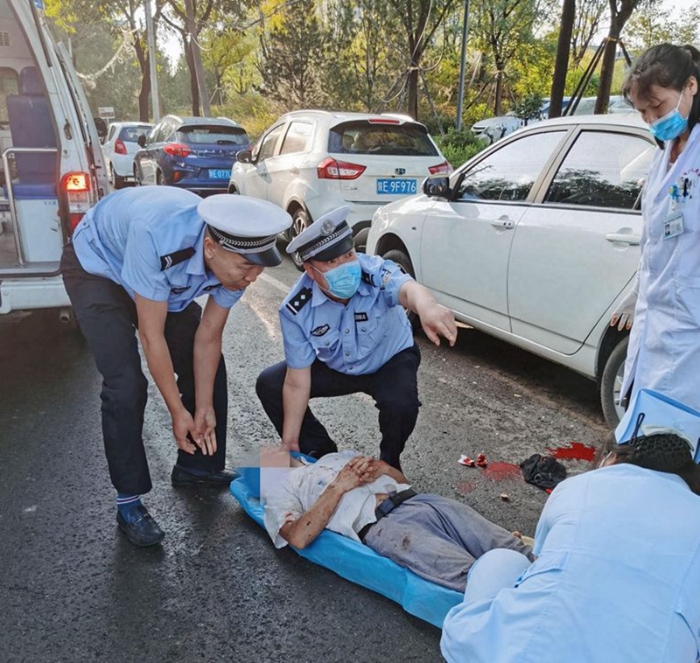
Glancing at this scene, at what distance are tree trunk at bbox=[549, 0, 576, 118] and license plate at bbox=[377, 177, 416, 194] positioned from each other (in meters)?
4.49

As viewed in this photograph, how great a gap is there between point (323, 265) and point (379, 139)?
15.8ft

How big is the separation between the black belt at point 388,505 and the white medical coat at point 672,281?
0.99m

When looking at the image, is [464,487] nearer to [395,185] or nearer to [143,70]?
[395,185]

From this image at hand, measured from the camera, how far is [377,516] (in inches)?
95.7

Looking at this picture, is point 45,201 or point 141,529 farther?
point 45,201

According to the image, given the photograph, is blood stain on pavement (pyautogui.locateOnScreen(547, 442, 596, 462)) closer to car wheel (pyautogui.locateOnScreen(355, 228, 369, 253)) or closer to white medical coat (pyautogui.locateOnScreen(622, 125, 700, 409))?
white medical coat (pyautogui.locateOnScreen(622, 125, 700, 409))

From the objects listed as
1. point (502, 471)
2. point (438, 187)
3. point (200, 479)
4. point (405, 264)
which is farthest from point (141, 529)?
Answer: point (405, 264)

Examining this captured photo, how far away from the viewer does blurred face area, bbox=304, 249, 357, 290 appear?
8.87ft

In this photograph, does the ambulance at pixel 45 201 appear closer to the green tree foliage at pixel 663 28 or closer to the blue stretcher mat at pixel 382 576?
the blue stretcher mat at pixel 382 576

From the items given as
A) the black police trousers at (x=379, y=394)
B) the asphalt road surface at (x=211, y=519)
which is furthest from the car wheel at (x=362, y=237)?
the black police trousers at (x=379, y=394)

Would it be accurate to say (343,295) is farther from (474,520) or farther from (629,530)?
(629,530)

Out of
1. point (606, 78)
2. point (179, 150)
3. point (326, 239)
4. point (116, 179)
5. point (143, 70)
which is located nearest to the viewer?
point (326, 239)

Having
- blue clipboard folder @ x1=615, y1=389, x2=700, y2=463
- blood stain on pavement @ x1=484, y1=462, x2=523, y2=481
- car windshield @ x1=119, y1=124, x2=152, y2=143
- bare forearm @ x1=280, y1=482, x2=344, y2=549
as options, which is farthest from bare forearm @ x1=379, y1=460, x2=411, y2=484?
car windshield @ x1=119, y1=124, x2=152, y2=143

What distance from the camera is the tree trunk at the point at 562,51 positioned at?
984cm
